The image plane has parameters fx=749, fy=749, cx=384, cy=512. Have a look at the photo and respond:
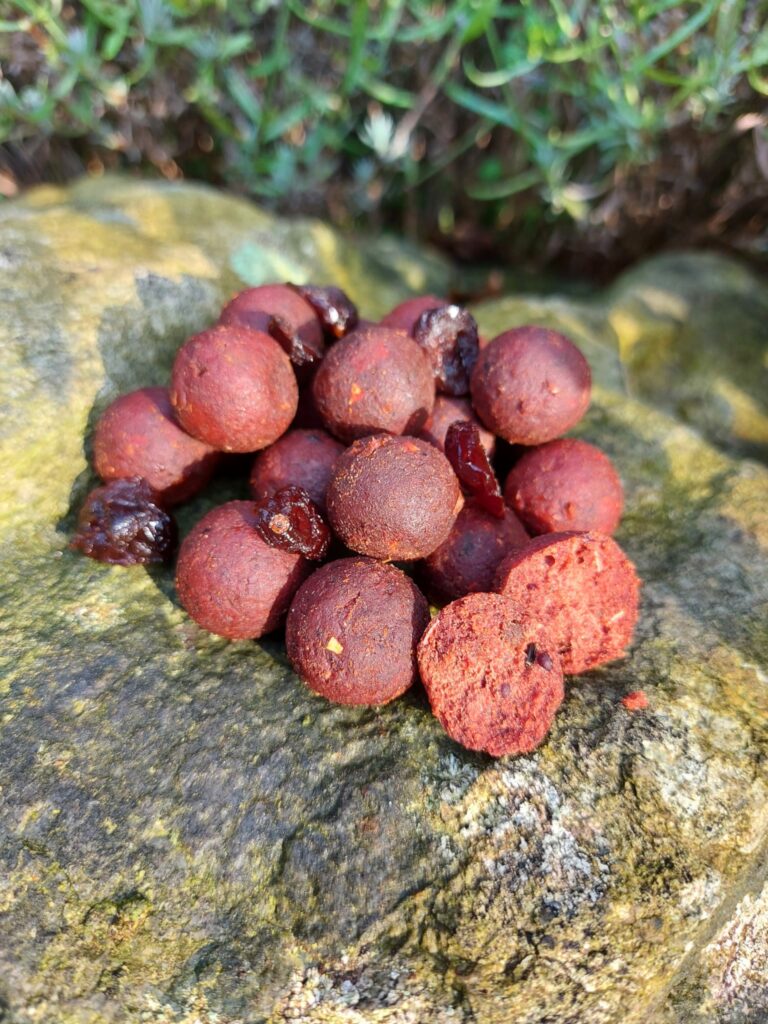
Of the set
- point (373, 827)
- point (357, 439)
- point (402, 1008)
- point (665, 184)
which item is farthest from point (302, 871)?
point (665, 184)

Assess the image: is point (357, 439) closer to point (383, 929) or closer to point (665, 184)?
point (383, 929)

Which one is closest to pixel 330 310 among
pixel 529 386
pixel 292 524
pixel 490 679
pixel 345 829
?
pixel 529 386

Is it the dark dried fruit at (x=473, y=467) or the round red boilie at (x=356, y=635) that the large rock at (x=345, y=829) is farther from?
the dark dried fruit at (x=473, y=467)

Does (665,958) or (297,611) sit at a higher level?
(297,611)

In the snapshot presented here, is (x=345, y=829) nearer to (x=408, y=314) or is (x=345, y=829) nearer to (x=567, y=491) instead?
(x=567, y=491)

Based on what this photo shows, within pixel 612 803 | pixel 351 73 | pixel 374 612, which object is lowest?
pixel 612 803

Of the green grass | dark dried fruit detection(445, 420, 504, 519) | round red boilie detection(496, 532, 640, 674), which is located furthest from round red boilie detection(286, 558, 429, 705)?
the green grass
